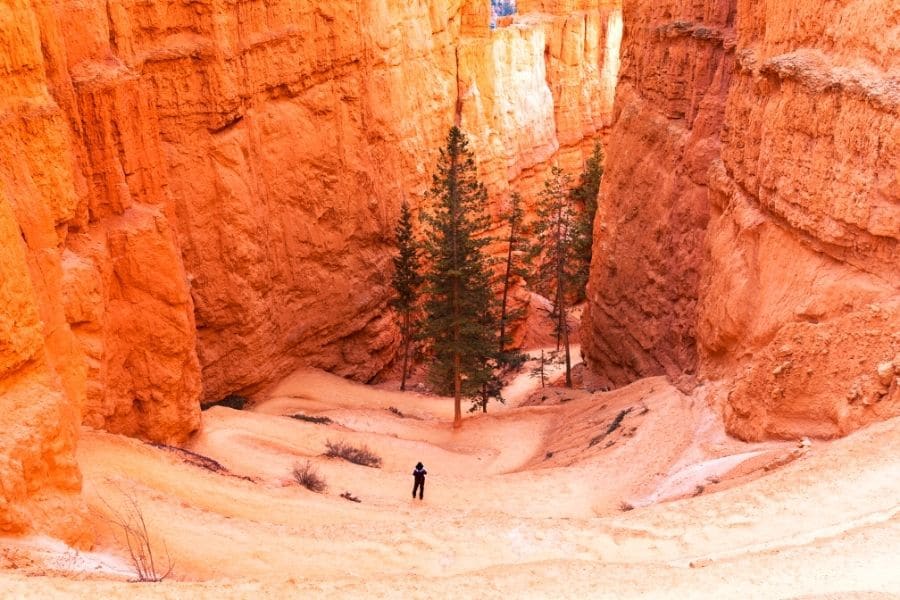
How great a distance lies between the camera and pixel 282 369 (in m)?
25.3

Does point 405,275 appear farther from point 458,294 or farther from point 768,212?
point 768,212

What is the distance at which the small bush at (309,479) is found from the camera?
14.9 m

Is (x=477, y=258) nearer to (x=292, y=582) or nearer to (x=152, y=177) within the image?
(x=152, y=177)

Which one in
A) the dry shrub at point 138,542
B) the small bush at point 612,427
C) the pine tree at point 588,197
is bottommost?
the pine tree at point 588,197

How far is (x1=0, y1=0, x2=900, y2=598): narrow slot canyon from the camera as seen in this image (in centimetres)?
920

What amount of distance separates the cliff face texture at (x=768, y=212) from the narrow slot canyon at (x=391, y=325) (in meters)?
0.07

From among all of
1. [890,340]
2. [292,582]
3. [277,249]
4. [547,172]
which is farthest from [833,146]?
[547,172]

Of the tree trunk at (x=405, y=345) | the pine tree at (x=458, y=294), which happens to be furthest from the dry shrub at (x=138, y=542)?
the tree trunk at (x=405, y=345)

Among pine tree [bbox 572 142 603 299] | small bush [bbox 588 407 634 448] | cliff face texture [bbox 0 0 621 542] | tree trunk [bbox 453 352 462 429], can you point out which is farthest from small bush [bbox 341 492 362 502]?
pine tree [bbox 572 142 603 299]

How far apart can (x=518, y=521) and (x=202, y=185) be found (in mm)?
15236

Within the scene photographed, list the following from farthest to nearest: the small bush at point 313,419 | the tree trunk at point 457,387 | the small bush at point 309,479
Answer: the tree trunk at point 457,387 → the small bush at point 313,419 → the small bush at point 309,479

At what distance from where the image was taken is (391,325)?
30.0m

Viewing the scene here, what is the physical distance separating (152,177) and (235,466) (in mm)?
5825

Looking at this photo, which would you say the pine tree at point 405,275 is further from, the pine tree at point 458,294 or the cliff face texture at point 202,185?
the pine tree at point 458,294
